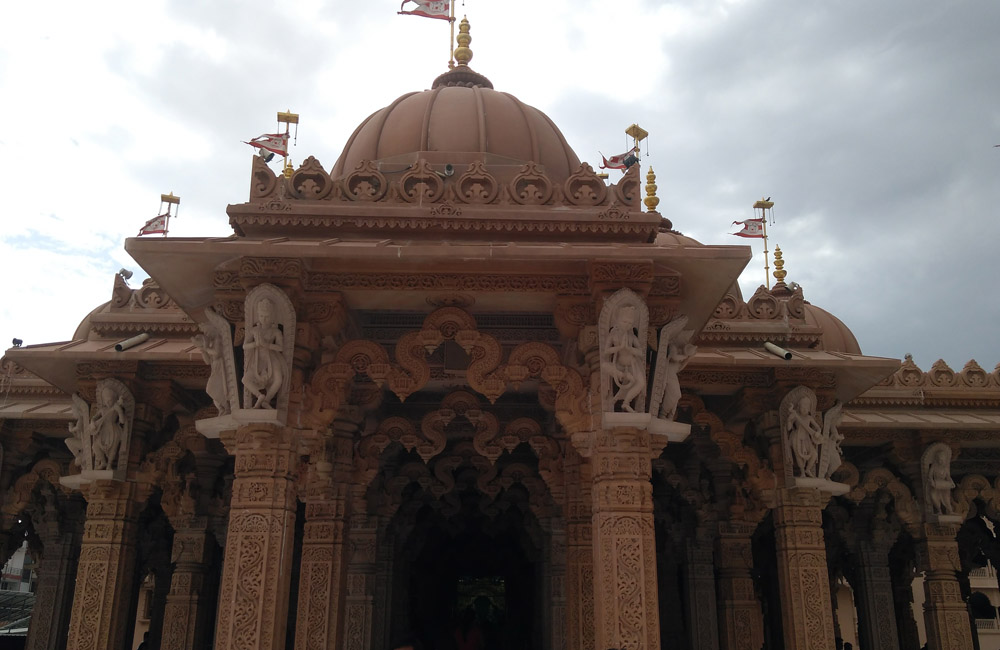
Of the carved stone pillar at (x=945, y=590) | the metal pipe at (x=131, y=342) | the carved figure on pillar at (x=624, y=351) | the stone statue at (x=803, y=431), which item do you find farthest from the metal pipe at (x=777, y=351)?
the metal pipe at (x=131, y=342)

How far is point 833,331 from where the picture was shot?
53.2 feet

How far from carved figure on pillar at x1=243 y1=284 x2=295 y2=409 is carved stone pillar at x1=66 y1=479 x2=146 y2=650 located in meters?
3.88

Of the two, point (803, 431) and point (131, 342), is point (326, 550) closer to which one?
point (131, 342)

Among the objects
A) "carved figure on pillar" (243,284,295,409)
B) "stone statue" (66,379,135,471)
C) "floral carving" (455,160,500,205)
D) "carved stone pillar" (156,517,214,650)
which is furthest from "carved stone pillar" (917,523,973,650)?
"stone statue" (66,379,135,471)

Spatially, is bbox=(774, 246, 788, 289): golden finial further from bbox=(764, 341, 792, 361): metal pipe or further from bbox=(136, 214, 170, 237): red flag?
bbox=(136, 214, 170, 237): red flag

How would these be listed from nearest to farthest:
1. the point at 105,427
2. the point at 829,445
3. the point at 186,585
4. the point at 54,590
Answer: the point at 105,427 < the point at 829,445 < the point at 186,585 < the point at 54,590

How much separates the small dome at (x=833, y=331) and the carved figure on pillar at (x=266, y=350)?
453 inches

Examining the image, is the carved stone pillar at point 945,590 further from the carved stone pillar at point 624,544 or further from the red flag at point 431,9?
the red flag at point 431,9

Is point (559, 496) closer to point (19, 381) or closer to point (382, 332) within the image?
point (382, 332)

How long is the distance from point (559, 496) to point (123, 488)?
5.45m

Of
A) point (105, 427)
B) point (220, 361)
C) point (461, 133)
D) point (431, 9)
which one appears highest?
point (431, 9)

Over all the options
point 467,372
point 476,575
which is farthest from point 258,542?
point 476,575

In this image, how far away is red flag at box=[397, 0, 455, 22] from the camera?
40.7 feet

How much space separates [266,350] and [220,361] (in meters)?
0.61
